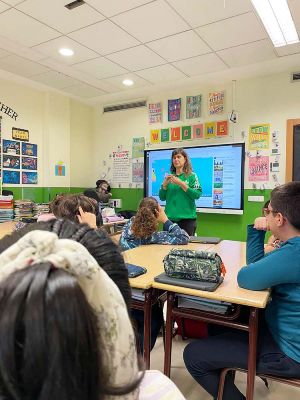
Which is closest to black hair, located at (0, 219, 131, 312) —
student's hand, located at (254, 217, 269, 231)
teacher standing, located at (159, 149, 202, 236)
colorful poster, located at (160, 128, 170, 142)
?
student's hand, located at (254, 217, 269, 231)

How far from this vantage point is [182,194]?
10.6 feet

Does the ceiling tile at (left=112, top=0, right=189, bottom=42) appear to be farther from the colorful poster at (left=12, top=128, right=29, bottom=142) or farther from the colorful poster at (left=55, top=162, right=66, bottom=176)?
the colorful poster at (left=55, top=162, right=66, bottom=176)

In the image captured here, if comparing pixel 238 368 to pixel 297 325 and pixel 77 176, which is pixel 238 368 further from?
pixel 77 176

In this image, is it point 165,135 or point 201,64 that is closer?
point 201,64

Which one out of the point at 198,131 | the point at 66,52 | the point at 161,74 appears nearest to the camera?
the point at 66,52

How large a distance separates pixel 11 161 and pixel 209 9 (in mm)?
3219

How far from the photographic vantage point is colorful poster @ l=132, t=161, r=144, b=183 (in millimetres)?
5012

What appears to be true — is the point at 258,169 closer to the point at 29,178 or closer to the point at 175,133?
the point at 175,133

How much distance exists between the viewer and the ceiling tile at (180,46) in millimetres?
3059

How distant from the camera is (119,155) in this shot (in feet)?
17.1

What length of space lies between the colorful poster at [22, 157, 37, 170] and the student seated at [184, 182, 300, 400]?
391cm

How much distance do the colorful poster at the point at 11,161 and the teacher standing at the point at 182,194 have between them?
2.37 m

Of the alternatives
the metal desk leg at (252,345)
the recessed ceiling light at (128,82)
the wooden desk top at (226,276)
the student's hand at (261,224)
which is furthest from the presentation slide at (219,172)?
the metal desk leg at (252,345)

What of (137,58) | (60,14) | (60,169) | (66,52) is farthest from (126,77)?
(60,169)
